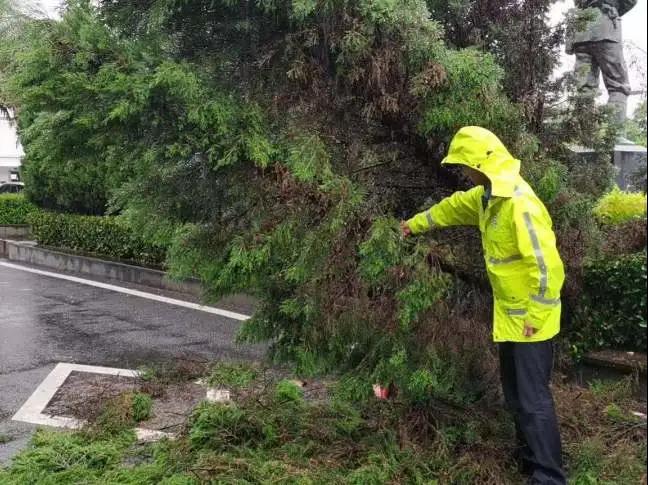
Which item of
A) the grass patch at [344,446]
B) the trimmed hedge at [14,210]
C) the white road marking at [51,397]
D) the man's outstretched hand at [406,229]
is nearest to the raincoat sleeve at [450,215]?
the man's outstretched hand at [406,229]

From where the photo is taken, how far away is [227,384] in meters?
5.09

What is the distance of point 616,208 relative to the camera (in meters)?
5.15

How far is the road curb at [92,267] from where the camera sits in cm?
1009

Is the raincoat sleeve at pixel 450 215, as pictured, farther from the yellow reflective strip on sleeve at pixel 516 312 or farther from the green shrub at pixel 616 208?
the green shrub at pixel 616 208

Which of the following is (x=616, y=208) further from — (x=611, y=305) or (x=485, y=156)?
(x=485, y=156)

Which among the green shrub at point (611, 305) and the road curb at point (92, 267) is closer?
the green shrub at point (611, 305)

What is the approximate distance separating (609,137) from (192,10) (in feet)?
8.73

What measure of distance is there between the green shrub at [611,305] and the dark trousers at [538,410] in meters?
1.26

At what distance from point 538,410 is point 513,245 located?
750 mm

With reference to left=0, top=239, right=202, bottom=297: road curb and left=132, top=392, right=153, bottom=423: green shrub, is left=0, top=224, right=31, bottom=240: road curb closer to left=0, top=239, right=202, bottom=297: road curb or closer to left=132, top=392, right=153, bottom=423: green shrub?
left=0, top=239, right=202, bottom=297: road curb

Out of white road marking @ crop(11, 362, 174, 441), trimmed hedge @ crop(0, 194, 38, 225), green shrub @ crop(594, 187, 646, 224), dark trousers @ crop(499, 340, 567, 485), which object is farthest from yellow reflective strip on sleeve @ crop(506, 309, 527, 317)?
trimmed hedge @ crop(0, 194, 38, 225)

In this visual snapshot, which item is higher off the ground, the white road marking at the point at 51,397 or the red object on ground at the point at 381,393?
the red object on ground at the point at 381,393

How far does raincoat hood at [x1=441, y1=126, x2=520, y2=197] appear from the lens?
10.0ft

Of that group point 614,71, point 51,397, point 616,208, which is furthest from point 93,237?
point 616,208
